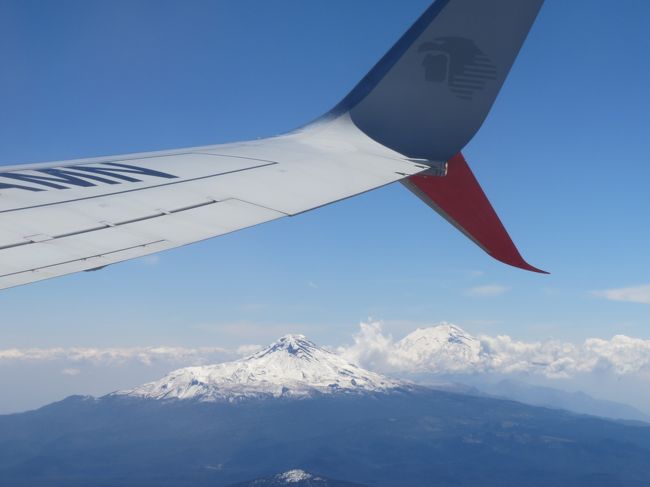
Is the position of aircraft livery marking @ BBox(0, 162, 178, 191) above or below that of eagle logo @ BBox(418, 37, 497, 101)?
below

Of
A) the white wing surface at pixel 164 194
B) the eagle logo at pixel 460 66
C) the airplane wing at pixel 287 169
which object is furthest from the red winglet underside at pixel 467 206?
the eagle logo at pixel 460 66

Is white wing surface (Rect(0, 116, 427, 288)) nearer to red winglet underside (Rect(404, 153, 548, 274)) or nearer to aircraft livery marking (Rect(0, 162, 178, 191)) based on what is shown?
aircraft livery marking (Rect(0, 162, 178, 191))

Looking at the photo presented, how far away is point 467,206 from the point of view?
695 centimetres

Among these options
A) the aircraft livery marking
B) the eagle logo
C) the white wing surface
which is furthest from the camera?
the eagle logo

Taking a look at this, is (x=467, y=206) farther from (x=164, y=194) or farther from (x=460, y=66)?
(x=164, y=194)


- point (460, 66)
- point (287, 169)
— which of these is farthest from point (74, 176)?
point (460, 66)

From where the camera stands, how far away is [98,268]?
401cm

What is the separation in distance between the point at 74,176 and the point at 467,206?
4.58 m

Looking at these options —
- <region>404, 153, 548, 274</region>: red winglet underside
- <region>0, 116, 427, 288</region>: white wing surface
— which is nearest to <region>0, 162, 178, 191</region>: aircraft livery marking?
<region>0, 116, 427, 288</region>: white wing surface

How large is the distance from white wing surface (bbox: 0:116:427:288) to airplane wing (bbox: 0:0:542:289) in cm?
1

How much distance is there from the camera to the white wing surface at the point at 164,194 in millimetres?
4133

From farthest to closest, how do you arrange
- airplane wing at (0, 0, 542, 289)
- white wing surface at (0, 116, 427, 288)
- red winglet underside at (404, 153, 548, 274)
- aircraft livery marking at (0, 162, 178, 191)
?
red winglet underside at (404, 153, 548, 274) < aircraft livery marking at (0, 162, 178, 191) < airplane wing at (0, 0, 542, 289) < white wing surface at (0, 116, 427, 288)

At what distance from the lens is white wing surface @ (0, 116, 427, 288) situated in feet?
13.6

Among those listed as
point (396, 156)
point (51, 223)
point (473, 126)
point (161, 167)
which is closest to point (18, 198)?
point (51, 223)
